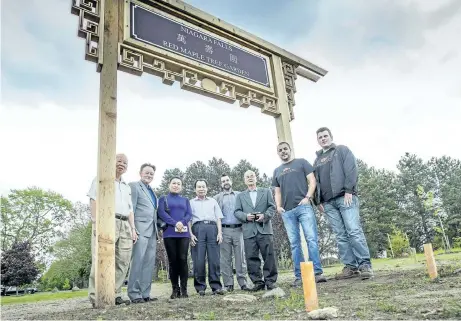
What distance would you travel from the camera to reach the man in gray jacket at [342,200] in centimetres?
461

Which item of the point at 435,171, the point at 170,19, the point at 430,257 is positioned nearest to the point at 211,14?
the point at 170,19

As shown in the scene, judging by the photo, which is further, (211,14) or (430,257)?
(211,14)

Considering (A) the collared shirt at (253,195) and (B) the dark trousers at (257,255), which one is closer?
(B) the dark trousers at (257,255)

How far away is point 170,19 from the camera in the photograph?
5.27 metres

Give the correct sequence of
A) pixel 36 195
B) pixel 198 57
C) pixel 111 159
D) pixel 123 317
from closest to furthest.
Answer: pixel 123 317, pixel 111 159, pixel 198 57, pixel 36 195

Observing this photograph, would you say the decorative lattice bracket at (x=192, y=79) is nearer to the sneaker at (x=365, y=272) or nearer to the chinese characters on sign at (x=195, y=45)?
the chinese characters on sign at (x=195, y=45)

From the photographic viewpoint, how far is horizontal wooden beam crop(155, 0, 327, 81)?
541cm

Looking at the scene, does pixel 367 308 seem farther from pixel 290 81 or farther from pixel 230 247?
pixel 290 81

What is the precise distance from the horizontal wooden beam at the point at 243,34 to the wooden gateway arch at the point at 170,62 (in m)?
0.02

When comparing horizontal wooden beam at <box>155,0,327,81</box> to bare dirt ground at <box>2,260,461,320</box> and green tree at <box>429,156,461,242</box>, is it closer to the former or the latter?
bare dirt ground at <box>2,260,461,320</box>

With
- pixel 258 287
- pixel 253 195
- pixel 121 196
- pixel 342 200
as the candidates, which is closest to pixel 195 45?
pixel 253 195

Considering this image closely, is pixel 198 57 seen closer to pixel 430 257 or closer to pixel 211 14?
pixel 211 14

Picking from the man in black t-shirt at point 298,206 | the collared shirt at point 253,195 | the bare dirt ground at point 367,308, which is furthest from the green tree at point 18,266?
the bare dirt ground at point 367,308

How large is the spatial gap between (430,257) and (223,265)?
10.6 ft
